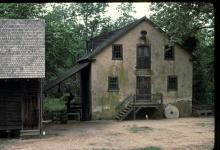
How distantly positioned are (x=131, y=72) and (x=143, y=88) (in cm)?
174

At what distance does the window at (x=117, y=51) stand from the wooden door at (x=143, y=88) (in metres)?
2.49

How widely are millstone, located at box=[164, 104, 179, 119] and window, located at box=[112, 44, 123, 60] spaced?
5.96 m

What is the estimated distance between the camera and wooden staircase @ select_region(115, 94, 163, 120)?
3653 cm

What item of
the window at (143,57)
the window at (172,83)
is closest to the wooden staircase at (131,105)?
the window at (172,83)

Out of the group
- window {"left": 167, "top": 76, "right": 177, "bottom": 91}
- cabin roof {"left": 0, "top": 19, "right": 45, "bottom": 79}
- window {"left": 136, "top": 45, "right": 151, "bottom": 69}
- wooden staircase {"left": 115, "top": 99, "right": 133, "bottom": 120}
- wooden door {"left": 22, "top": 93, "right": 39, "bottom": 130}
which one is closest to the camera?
cabin roof {"left": 0, "top": 19, "right": 45, "bottom": 79}

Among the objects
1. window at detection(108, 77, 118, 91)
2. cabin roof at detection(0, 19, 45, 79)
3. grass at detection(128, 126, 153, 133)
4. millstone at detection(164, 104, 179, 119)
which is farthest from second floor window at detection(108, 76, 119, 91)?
cabin roof at detection(0, 19, 45, 79)

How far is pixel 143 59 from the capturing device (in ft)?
128

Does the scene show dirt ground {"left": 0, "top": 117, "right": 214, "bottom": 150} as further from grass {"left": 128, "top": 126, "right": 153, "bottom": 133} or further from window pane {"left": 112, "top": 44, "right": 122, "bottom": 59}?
window pane {"left": 112, "top": 44, "right": 122, "bottom": 59}

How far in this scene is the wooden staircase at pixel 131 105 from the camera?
36531 millimetres

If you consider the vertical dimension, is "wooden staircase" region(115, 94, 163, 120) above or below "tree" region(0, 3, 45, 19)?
below

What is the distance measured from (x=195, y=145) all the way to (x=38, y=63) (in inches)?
402

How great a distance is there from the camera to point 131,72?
126 feet

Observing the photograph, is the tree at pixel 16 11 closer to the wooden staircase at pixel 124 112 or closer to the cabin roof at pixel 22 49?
the cabin roof at pixel 22 49

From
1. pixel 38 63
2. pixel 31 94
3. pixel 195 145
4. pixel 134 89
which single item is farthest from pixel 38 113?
pixel 134 89
